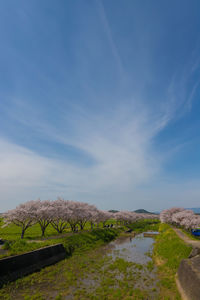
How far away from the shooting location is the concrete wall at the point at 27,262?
1639 centimetres

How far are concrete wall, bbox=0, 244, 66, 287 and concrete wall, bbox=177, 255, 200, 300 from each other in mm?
16755

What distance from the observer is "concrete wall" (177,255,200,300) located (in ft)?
38.0

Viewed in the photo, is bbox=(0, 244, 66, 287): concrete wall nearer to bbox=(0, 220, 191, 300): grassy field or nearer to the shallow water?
bbox=(0, 220, 191, 300): grassy field

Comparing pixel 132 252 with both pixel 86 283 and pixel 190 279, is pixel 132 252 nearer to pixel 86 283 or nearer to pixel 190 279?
pixel 86 283

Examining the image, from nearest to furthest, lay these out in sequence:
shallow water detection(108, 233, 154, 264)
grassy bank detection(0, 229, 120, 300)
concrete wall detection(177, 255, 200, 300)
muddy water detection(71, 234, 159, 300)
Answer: concrete wall detection(177, 255, 200, 300) → grassy bank detection(0, 229, 120, 300) → muddy water detection(71, 234, 159, 300) → shallow water detection(108, 233, 154, 264)

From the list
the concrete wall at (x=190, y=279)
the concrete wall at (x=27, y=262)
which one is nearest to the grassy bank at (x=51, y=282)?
the concrete wall at (x=27, y=262)

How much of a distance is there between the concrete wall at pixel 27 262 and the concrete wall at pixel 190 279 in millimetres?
16755

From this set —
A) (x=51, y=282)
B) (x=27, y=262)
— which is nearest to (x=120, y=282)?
(x=51, y=282)

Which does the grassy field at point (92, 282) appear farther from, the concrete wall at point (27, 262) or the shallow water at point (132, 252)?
the shallow water at point (132, 252)

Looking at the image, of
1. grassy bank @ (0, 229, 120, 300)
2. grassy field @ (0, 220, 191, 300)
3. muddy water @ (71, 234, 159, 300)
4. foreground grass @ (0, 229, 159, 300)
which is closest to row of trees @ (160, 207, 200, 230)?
grassy field @ (0, 220, 191, 300)

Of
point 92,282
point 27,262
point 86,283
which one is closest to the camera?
point 86,283

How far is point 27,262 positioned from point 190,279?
17.8m

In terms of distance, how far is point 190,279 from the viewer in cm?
1306

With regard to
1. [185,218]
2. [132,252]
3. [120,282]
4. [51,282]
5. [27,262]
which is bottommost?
[132,252]
